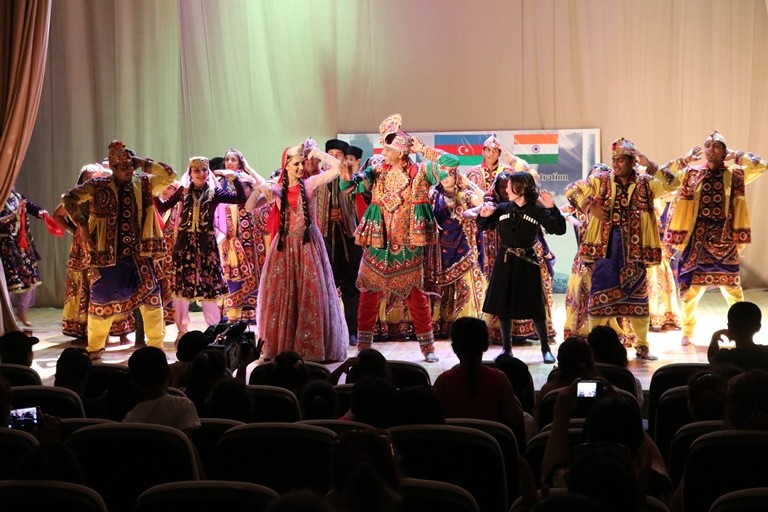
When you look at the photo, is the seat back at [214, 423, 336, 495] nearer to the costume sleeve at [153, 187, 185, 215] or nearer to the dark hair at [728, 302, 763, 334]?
the dark hair at [728, 302, 763, 334]

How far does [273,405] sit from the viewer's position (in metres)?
3.78

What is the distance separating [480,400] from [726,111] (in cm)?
751

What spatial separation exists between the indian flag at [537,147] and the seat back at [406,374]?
648cm

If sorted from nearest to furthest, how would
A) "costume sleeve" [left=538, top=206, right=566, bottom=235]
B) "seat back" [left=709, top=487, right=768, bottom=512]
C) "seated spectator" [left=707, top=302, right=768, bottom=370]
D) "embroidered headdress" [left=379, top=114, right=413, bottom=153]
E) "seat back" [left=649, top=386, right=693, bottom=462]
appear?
"seat back" [left=709, top=487, right=768, bottom=512]
"seat back" [left=649, top=386, right=693, bottom=462]
"seated spectator" [left=707, top=302, right=768, bottom=370]
"costume sleeve" [left=538, top=206, right=566, bottom=235]
"embroidered headdress" [left=379, top=114, right=413, bottom=153]

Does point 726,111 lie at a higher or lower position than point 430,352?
higher

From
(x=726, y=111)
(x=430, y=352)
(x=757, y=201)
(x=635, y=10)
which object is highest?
(x=635, y=10)

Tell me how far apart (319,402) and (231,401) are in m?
0.31

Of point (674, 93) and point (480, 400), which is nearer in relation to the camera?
point (480, 400)

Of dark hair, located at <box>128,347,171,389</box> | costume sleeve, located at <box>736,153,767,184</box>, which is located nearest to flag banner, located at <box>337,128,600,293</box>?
costume sleeve, located at <box>736,153,767,184</box>

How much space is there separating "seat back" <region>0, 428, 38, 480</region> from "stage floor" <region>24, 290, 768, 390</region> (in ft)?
12.5

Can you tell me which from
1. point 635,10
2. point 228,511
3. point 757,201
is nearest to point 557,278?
point 757,201

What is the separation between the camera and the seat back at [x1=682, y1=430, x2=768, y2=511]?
2752mm

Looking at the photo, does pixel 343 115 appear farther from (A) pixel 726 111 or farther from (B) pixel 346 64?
(A) pixel 726 111

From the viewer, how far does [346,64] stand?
10.9 meters
